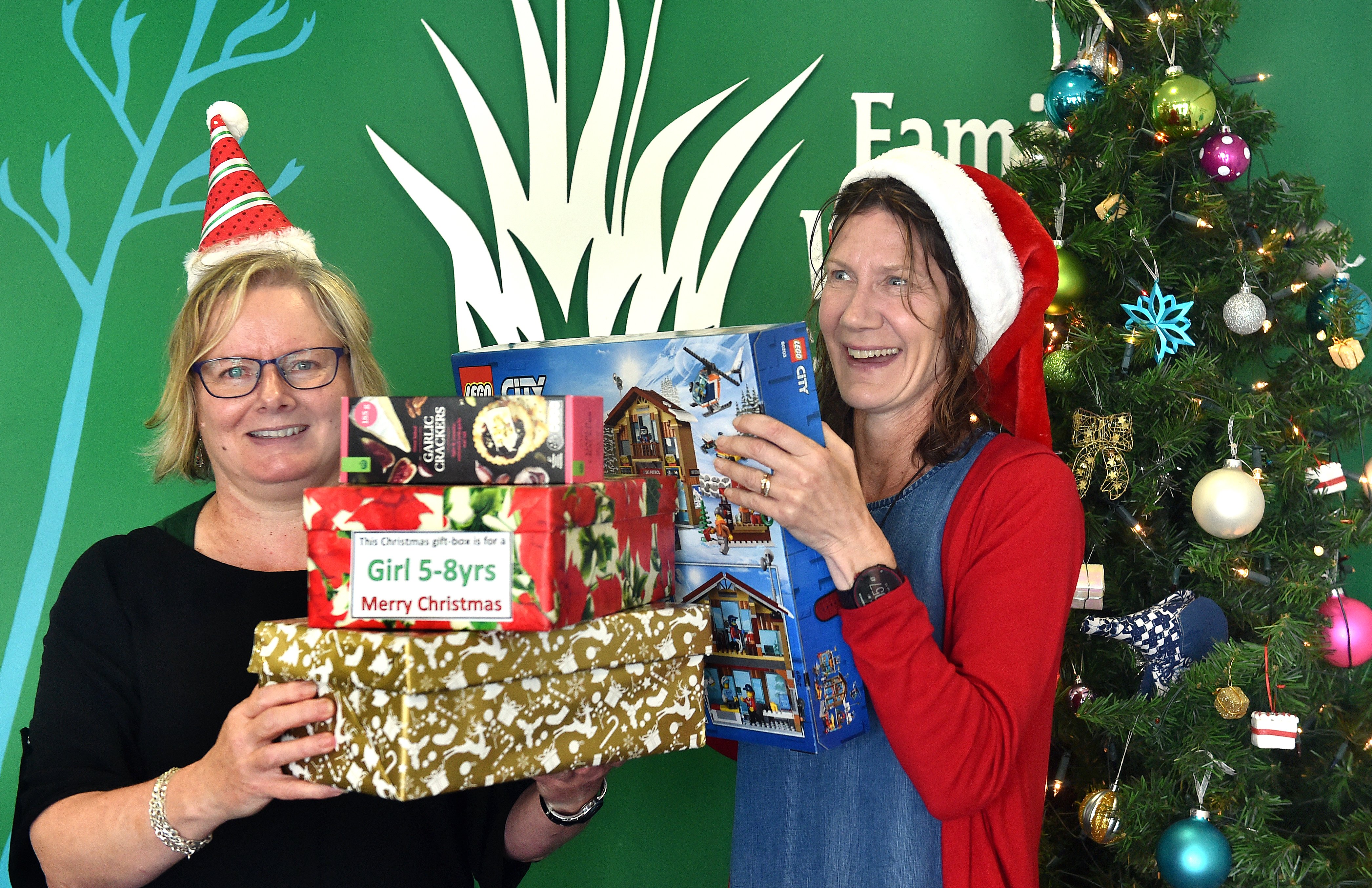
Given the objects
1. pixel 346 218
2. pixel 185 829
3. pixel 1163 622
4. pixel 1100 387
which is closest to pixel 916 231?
pixel 1100 387

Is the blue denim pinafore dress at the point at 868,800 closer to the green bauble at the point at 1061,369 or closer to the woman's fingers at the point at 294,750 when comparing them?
the woman's fingers at the point at 294,750

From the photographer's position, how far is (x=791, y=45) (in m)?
2.77

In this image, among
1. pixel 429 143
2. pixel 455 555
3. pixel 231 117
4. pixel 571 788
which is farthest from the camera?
pixel 429 143

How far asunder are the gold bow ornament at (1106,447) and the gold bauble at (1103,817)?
2.10ft

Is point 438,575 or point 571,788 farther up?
point 438,575

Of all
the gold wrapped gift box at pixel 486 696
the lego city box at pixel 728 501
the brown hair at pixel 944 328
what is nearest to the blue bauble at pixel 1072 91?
the brown hair at pixel 944 328

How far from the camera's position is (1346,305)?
197cm

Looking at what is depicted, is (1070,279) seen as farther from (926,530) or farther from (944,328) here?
(926,530)

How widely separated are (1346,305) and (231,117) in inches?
87.7

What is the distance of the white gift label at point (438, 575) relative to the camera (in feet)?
3.24

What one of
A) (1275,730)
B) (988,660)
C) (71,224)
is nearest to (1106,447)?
(1275,730)

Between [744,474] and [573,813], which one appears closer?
[744,474]

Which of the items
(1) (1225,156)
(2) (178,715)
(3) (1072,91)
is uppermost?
(3) (1072,91)

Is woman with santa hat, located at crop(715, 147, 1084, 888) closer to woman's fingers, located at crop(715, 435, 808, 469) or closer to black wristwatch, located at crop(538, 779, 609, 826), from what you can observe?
woman's fingers, located at crop(715, 435, 808, 469)
